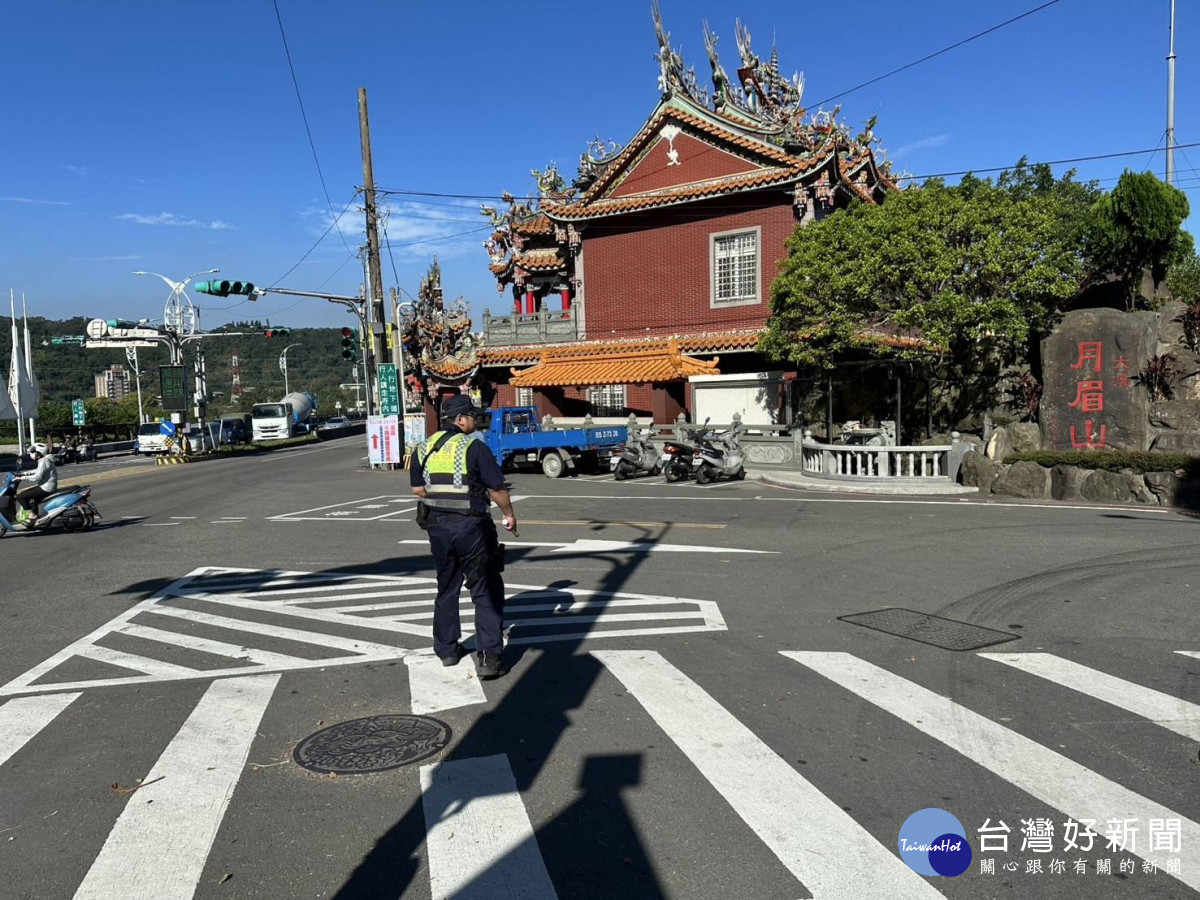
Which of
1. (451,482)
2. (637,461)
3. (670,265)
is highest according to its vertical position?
(670,265)

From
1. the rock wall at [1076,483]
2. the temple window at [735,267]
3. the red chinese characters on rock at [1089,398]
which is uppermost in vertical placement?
the temple window at [735,267]

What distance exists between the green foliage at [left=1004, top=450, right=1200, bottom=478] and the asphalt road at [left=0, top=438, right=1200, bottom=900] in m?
4.88

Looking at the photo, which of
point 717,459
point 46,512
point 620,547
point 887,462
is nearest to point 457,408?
point 620,547

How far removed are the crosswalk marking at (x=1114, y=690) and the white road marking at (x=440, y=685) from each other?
373 centimetres

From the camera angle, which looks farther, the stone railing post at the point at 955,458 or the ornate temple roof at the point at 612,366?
the ornate temple roof at the point at 612,366

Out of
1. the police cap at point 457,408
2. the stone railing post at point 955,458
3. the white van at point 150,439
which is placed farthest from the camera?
the white van at point 150,439

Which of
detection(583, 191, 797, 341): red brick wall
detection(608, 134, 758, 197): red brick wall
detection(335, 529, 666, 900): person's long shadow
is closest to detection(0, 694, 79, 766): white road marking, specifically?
detection(335, 529, 666, 900): person's long shadow

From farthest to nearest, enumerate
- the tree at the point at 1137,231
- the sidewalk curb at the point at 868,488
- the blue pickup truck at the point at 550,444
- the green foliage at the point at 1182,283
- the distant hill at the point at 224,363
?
the distant hill at the point at 224,363 → the blue pickup truck at the point at 550,444 → the green foliage at the point at 1182,283 → the tree at the point at 1137,231 → the sidewalk curb at the point at 868,488

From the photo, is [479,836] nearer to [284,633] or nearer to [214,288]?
[284,633]

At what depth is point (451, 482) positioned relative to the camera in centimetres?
638

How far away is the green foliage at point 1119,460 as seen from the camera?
47.8 feet

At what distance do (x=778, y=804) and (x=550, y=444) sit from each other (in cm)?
1890

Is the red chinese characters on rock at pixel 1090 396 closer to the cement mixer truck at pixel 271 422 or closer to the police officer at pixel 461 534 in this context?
the police officer at pixel 461 534

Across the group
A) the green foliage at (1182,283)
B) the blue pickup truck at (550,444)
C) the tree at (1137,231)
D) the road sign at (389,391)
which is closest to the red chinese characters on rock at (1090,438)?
the green foliage at (1182,283)
